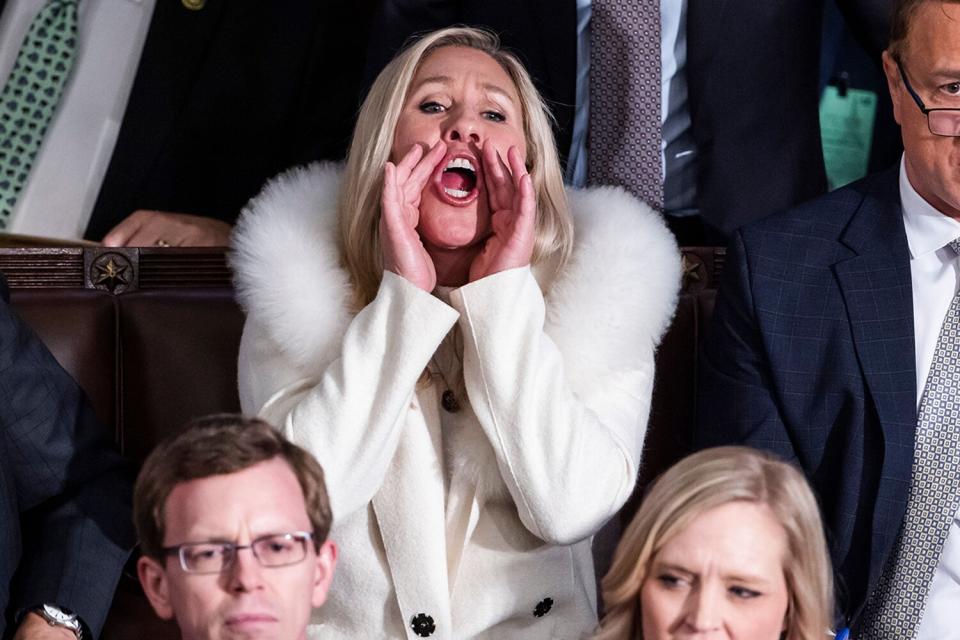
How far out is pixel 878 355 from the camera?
2.00 m

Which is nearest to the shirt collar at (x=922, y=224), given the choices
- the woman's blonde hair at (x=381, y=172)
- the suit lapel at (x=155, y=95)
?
the woman's blonde hair at (x=381, y=172)

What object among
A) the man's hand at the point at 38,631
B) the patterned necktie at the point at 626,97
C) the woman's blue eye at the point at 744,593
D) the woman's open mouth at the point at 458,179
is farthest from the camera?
the patterned necktie at the point at 626,97

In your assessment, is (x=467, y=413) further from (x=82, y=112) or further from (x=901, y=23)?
(x=82, y=112)

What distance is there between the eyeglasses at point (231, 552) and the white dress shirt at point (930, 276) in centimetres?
83

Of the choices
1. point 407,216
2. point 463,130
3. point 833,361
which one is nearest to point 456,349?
point 407,216

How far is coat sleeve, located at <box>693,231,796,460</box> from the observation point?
6.64 ft

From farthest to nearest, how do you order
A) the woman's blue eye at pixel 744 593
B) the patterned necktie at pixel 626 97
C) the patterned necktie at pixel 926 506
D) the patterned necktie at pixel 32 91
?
1. the patterned necktie at pixel 32 91
2. the patterned necktie at pixel 626 97
3. the patterned necktie at pixel 926 506
4. the woman's blue eye at pixel 744 593

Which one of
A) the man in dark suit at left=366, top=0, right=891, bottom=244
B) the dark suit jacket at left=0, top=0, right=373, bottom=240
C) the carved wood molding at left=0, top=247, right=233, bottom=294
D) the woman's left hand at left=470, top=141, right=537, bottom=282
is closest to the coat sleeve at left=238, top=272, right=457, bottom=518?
the woman's left hand at left=470, top=141, right=537, bottom=282

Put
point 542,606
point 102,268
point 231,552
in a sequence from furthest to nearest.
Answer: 1. point 102,268
2. point 542,606
3. point 231,552

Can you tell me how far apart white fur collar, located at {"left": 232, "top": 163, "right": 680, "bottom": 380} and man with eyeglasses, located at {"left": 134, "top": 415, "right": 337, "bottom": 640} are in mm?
381

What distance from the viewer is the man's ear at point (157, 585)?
1579mm

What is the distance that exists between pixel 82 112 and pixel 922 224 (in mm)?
1401

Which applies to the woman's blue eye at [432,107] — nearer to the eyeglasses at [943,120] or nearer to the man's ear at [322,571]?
the eyeglasses at [943,120]

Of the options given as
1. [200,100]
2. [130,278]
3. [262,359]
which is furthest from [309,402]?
[200,100]
